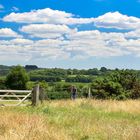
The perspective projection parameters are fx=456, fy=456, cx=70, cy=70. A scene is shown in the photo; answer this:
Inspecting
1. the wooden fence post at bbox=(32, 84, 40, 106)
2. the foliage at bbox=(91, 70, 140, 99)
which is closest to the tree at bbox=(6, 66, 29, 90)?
the foliage at bbox=(91, 70, 140, 99)

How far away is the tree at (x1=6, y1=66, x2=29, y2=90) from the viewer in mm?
66500

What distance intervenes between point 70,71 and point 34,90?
64604 millimetres

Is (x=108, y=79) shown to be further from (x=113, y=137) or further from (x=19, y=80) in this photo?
(x=19, y=80)

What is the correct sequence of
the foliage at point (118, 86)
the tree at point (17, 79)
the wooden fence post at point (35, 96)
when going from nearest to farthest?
the wooden fence post at point (35, 96), the foliage at point (118, 86), the tree at point (17, 79)

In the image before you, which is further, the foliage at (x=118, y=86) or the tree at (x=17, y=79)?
the tree at (x=17, y=79)

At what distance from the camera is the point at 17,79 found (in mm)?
67125

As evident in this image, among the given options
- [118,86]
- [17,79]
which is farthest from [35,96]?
[17,79]

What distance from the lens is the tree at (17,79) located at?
2618 inches

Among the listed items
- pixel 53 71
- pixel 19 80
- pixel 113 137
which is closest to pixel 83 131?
pixel 113 137

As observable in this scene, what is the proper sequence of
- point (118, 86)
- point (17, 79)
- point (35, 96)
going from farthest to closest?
1. point (17, 79)
2. point (118, 86)
3. point (35, 96)

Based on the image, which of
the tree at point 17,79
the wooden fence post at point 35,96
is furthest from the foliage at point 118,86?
the tree at point 17,79

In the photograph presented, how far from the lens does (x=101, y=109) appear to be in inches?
936

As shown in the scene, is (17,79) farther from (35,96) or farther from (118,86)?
(35,96)

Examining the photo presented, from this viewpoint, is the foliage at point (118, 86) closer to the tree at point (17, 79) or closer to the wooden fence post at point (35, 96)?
the wooden fence post at point (35, 96)
